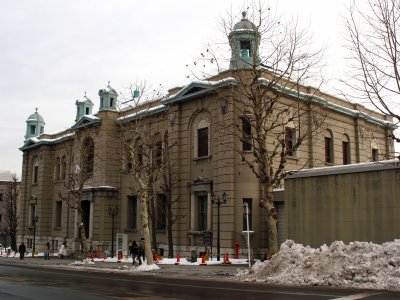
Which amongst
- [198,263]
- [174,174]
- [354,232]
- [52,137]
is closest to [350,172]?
[354,232]

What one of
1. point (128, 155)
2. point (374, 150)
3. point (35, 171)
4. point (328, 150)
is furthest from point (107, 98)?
point (374, 150)

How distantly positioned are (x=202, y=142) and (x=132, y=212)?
37.1 feet

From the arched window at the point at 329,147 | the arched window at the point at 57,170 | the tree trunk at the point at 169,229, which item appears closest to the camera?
the tree trunk at the point at 169,229

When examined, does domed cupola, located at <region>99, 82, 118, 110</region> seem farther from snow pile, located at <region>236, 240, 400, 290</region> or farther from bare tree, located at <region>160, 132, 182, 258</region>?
snow pile, located at <region>236, 240, 400, 290</region>

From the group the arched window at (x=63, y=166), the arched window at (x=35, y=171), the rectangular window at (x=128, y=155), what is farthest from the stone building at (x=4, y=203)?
the rectangular window at (x=128, y=155)

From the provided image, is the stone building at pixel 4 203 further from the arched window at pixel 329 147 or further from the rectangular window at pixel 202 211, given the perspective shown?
the arched window at pixel 329 147

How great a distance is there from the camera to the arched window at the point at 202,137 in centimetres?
3378

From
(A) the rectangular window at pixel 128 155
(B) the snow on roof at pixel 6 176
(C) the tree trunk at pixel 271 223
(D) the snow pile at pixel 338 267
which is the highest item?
(B) the snow on roof at pixel 6 176

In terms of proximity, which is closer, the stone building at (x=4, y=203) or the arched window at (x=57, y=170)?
the arched window at (x=57, y=170)

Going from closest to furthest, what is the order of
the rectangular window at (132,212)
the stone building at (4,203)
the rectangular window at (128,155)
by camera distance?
the rectangular window at (128,155), the rectangular window at (132,212), the stone building at (4,203)

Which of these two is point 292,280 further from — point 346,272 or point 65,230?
point 65,230

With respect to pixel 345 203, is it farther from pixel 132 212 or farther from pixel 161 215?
pixel 132 212

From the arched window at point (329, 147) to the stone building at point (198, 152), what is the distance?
78 millimetres

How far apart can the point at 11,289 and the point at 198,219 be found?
19291mm
